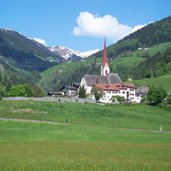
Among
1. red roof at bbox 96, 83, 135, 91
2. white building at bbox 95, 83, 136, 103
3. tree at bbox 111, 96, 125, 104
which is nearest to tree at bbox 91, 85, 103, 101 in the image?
white building at bbox 95, 83, 136, 103

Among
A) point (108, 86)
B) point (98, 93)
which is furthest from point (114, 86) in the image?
point (98, 93)

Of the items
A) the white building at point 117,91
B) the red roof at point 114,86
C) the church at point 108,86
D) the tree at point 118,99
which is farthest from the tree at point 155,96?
the red roof at point 114,86

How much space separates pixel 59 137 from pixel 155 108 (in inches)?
2964

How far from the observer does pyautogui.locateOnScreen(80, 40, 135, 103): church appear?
161 metres

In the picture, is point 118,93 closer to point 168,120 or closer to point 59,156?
point 168,120

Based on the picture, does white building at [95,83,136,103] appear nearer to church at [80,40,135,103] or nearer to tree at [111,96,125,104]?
church at [80,40,135,103]

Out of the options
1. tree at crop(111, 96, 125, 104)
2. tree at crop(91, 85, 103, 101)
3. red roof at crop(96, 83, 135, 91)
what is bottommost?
tree at crop(111, 96, 125, 104)

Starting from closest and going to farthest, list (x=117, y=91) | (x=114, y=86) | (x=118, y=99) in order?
(x=118, y=99)
(x=117, y=91)
(x=114, y=86)

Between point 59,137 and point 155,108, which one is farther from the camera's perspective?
point 155,108

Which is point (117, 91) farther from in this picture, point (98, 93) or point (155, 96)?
point (155, 96)

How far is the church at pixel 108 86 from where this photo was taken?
16100cm

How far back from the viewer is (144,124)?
9100cm

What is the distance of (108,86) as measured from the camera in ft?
544

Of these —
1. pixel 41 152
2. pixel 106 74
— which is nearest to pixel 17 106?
pixel 41 152
